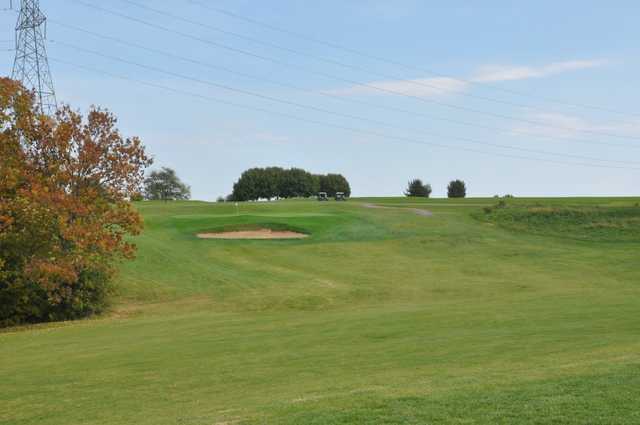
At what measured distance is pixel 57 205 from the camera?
30391 millimetres

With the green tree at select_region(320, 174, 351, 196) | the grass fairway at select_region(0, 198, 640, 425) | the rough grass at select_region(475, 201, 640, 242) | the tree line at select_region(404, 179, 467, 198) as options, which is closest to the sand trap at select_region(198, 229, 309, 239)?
the grass fairway at select_region(0, 198, 640, 425)

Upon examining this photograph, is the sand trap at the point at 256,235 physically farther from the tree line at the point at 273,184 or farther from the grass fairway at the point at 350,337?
the tree line at the point at 273,184

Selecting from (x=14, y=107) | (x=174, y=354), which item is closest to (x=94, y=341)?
(x=174, y=354)

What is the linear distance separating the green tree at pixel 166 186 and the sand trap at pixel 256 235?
128 meters

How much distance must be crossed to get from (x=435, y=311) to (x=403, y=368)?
1225 cm

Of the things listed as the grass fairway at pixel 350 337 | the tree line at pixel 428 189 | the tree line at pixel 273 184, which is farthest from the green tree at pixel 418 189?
the grass fairway at pixel 350 337

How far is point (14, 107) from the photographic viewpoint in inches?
1256

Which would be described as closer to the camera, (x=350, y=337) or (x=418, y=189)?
(x=350, y=337)

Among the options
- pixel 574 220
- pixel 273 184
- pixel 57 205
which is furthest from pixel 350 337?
pixel 273 184

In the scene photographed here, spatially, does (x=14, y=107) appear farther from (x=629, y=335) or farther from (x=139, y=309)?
(x=629, y=335)

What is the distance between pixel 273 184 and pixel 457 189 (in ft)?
177

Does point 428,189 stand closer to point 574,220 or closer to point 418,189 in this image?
point 418,189

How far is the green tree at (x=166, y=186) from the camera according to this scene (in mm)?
183750

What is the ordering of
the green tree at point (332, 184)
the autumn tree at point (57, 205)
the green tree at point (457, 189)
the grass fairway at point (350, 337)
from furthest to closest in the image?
the green tree at point (332, 184)
the green tree at point (457, 189)
the autumn tree at point (57, 205)
the grass fairway at point (350, 337)
